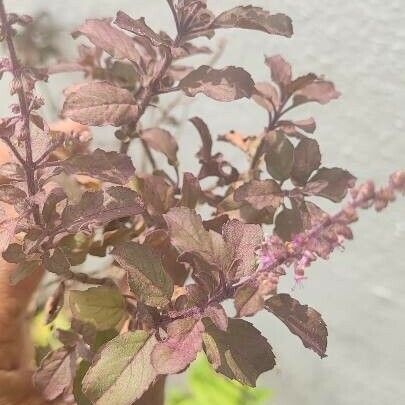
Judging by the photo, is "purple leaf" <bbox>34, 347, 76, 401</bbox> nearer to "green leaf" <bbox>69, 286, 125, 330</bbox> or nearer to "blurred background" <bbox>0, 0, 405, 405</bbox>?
"green leaf" <bbox>69, 286, 125, 330</bbox>

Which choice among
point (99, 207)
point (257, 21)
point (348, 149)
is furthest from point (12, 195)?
point (348, 149)

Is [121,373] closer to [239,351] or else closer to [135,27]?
[239,351]

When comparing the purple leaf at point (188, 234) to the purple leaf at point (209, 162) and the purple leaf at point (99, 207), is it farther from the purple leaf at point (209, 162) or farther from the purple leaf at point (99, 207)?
the purple leaf at point (209, 162)

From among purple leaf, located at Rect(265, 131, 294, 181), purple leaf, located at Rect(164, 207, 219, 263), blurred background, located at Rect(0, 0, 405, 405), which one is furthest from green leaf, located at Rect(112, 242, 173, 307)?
blurred background, located at Rect(0, 0, 405, 405)

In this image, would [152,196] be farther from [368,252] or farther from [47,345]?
[368,252]

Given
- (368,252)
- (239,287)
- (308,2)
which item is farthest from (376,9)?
(239,287)

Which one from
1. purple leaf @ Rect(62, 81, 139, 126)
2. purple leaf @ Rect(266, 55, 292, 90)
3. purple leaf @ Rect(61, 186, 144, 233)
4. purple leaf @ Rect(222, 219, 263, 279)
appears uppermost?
purple leaf @ Rect(62, 81, 139, 126)

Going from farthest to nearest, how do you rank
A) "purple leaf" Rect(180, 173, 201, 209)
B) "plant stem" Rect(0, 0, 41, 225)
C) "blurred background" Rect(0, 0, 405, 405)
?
"blurred background" Rect(0, 0, 405, 405) < "purple leaf" Rect(180, 173, 201, 209) < "plant stem" Rect(0, 0, 41, 225)
